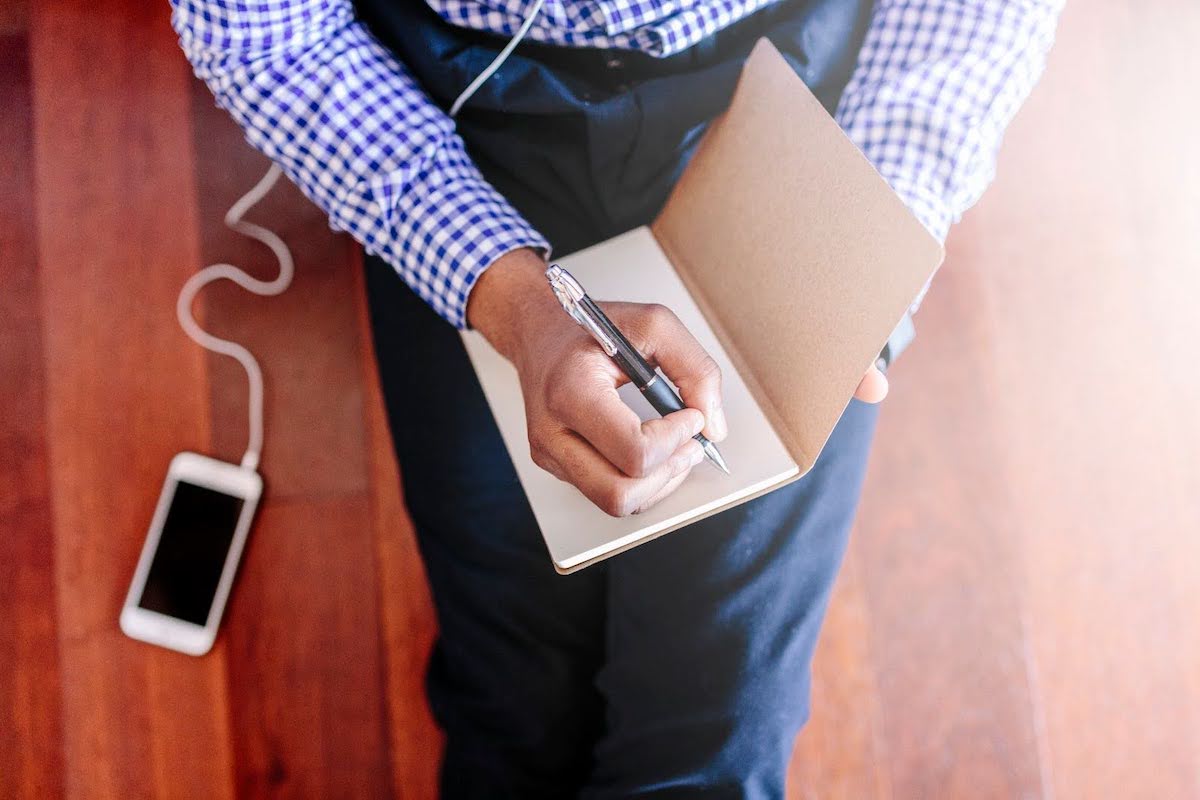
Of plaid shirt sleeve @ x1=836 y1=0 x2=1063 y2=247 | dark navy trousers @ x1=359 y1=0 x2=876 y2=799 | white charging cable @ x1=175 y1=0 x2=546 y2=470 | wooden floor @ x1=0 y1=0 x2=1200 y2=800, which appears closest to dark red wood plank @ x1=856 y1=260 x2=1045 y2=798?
wooden floor @ x1=0 y1=0 x2=1200 y2=800

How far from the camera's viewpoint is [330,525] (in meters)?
0.95

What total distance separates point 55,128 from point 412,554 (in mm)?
599

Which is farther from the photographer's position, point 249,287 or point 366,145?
point 249,287

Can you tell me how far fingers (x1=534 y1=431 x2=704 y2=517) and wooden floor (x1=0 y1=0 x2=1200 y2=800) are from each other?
17.4 inches

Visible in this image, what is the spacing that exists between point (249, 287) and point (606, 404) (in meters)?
Answer: 0.58

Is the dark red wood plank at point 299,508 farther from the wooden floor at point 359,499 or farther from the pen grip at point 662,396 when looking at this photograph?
the pen grip at point 662,396

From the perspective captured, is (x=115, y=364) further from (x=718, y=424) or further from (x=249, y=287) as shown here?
(x=718, y=424)

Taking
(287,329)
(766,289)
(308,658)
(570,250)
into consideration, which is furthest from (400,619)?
(766,289)

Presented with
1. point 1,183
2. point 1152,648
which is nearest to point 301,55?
point 1,183

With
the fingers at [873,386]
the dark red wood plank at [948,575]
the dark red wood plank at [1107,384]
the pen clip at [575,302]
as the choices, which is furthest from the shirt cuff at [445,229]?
the dark red wood plank at [1107,384]

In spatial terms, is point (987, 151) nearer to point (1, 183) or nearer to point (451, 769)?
point (451, 769)

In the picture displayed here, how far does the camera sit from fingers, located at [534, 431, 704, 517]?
1.76ft

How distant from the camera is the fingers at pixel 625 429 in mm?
526

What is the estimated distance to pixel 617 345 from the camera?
0.55 metres
